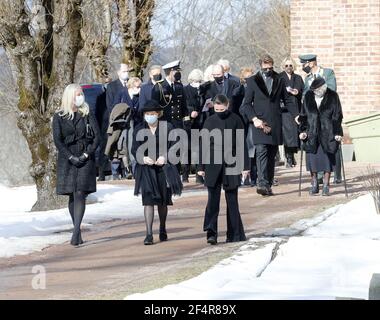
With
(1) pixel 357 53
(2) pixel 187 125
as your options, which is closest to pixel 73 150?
(2) pixel 187 125

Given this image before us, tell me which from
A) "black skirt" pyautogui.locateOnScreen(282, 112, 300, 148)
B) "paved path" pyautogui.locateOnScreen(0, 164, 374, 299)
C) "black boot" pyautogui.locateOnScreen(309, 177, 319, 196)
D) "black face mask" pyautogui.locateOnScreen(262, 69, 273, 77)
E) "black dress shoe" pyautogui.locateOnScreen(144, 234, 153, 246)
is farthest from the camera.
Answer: "black skirt" pyautogui.locateOnScreen(282, 112, 300, 148)

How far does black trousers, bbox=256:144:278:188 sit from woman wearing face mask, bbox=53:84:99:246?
4.46 meters

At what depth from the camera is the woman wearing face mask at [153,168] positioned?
15.2 meters

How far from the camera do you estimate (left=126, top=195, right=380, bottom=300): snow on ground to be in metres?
10.8

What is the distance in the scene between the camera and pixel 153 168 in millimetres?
15344

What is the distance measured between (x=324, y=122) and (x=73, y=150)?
522 cm

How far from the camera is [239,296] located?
10461 millimetres

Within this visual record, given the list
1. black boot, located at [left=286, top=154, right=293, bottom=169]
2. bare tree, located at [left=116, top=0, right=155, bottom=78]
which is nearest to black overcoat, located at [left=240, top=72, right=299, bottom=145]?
black boot, located at [left=286, top=154, right=293, bottom=169]

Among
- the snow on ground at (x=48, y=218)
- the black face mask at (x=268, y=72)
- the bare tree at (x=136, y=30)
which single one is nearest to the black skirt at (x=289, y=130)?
the black face mask at (x=268, y=72)

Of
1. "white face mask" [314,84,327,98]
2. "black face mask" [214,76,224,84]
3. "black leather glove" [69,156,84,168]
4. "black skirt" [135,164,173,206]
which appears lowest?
"black skirt" [135,164,173,206]

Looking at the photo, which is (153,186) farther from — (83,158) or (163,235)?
(83,158)

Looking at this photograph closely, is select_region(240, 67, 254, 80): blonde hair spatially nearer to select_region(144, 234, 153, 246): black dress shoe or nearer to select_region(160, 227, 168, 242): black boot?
select_region(160, 227, 168, 242): black boot

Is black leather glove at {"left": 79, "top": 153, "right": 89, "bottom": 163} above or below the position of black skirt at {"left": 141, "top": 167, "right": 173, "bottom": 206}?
above
